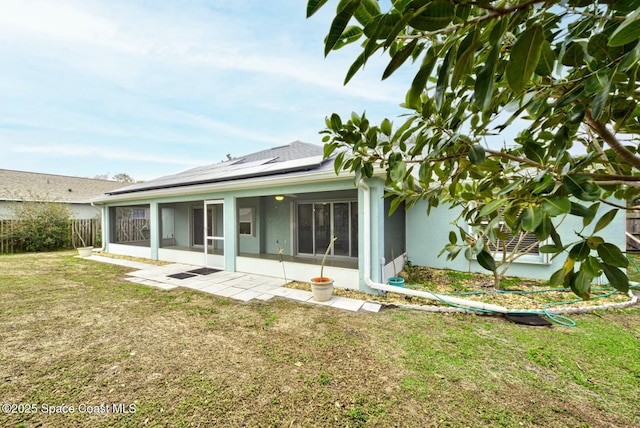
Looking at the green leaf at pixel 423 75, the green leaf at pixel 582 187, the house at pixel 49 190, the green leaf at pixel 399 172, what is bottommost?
the green leaf at pixel 582 187

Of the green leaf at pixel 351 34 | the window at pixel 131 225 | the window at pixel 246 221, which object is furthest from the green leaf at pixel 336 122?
the window at pixel 131 225

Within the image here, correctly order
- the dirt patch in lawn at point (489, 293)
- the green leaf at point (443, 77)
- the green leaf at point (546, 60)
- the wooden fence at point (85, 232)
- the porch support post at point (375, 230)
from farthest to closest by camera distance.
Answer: the wooden fence at point (85, 232) → the porch support post at point (375, 230) → the dirt patch in lawn at point (489, 293) → the green leaf at point (546, 60) → the green leaf at point (443, 77)

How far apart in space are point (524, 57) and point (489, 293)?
6241 millimetres

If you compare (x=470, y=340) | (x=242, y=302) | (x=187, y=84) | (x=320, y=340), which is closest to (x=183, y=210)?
(x=187, y=84)

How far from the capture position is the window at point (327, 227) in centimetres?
841

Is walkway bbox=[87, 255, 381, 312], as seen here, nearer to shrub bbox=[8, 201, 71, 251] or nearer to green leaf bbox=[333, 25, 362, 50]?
green leaf bbox=[333, 25, 362, 50]

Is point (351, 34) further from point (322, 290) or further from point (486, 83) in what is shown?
point (322, 290)

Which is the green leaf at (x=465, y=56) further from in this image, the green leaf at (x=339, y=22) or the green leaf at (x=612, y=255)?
the green leaf at (x=612, y=255)

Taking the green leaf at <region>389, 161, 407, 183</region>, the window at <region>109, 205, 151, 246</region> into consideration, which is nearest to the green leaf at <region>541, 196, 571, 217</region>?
the green leaf at <region>389, 161, 407, 183</region>

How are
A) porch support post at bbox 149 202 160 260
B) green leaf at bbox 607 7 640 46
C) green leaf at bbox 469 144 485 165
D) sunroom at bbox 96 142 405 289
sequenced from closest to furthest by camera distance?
green leaf at bbox 607 7 640 46 → green leaf at bbox 469 144 485 165 → sunroom at bbox 96 142 405 289 → porch support post at bbox 149 202 160 260

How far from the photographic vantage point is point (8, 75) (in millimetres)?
8531

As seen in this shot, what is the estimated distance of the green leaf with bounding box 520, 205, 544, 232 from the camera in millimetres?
780

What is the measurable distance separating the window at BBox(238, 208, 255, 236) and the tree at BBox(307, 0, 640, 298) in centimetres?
876

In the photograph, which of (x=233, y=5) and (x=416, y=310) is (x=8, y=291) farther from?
(x=416, y=310)
